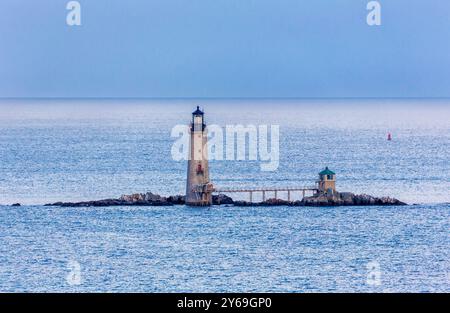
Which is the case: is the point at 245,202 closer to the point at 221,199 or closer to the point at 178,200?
the point at 221,199

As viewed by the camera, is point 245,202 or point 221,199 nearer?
point 245,202

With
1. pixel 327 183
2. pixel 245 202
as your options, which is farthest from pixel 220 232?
pixel 327 183

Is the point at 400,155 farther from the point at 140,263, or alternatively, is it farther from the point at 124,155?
the point at 140,263

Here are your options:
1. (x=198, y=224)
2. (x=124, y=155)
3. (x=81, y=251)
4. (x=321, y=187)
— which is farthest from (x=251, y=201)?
(x=124, y=155)

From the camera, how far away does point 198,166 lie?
5788 cm

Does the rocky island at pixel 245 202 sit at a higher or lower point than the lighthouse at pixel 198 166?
lower

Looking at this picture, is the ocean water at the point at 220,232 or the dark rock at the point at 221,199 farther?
the dark rock at the point at 221,199

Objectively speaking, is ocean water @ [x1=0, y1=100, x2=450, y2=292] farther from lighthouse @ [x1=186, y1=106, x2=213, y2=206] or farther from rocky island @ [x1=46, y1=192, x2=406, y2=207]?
rocky island @ [x1=46, y1=192, x2=406, y2=207]

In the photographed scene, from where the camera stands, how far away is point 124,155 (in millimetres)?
99625

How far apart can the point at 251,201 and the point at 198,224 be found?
8401 millimetres

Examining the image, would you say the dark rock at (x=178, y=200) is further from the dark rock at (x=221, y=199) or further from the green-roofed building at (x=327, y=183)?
the green-roofed building at (x=327, y=183)

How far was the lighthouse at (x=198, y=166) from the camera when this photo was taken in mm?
56688

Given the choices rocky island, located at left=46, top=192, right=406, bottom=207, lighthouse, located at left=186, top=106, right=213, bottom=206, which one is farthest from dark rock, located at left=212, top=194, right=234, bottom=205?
lighthouse, located at left=186, top=106, right=213, bottom=206

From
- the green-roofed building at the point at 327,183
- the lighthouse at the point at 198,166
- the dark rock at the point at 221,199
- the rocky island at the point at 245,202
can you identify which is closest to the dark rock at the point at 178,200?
the rocky island at the point at 245,202
